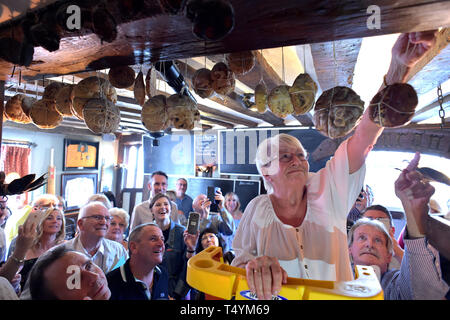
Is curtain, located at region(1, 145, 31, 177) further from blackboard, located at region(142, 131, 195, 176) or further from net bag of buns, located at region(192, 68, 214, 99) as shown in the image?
net bag of buns, located at region(192, 68, 214, 99)

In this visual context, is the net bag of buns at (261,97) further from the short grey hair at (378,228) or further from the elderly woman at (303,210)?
the short grey hair at (378,228)

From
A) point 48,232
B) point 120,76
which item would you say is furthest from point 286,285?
point 48,232

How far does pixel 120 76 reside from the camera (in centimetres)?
93

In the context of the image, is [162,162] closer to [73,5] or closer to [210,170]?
[210,170]

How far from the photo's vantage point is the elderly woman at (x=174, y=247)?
6.00 feet

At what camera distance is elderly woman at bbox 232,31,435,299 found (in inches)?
33.5

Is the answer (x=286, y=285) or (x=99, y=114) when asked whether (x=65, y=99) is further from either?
(x=286, y=285)

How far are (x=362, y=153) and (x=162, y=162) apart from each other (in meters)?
2.74

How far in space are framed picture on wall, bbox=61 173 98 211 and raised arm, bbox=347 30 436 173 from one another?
198 inches

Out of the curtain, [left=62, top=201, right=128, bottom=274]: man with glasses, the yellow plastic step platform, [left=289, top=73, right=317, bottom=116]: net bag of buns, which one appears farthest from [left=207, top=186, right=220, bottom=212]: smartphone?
the curtain

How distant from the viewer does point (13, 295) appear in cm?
76

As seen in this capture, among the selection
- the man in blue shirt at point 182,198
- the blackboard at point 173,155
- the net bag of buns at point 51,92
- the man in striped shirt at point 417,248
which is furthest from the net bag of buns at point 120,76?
the man in blue shirt at point 182,198

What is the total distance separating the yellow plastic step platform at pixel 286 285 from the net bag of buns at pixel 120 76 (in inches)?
27.9

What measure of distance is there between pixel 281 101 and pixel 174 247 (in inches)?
65.7
